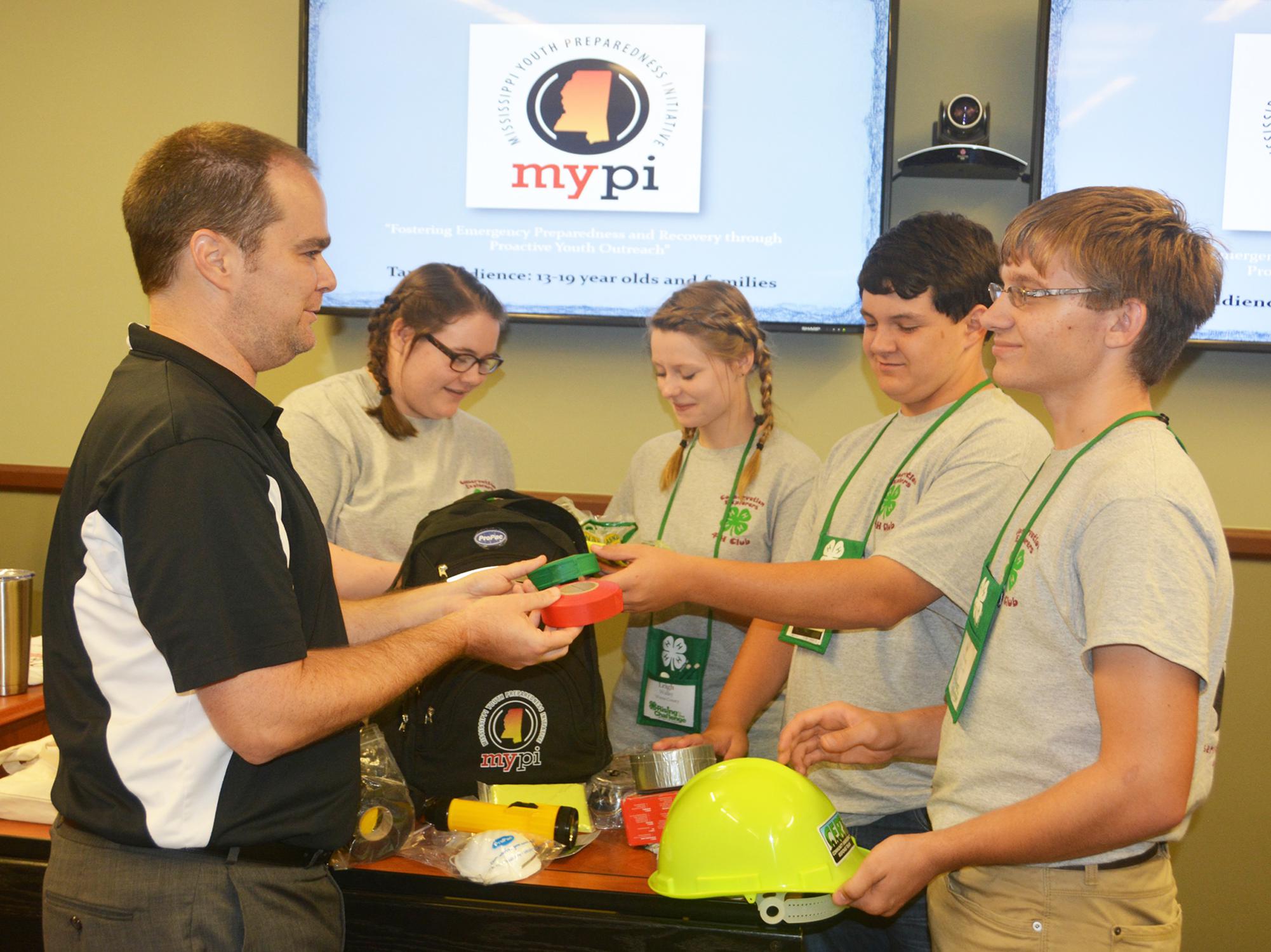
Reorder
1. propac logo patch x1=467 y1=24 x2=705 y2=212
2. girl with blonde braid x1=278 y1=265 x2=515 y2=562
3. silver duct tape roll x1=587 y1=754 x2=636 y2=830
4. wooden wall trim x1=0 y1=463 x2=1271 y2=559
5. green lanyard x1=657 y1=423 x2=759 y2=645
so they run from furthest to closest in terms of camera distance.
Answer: propac logo patch x1=467 y1=24 x2=705 y2=212, wooden wall trim x1=0 y1=463 x2=1271 y2=559, green lanyard x1=657 y1=423 x2=759 y2=645, girl with blonde braid x1=278 y1=265 x2=515 y2=562, silver duct tape roll x1=587 y1=754 x2=636 y2=830

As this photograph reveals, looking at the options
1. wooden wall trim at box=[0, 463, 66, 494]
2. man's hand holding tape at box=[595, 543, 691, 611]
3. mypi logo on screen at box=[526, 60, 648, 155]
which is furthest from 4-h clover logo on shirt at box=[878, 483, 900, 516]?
wooden wall trim at box=[0, 463, 66, 494]

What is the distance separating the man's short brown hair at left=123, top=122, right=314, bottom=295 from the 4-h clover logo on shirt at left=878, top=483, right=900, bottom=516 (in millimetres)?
1198

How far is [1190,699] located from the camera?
1240 millimetres

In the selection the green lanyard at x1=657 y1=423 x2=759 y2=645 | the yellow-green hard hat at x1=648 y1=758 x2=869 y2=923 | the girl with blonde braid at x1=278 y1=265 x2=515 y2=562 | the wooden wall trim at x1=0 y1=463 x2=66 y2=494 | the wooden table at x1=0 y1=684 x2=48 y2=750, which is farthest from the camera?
the wooden wall trim at x1=0 y1=463 x2=66 y2=494

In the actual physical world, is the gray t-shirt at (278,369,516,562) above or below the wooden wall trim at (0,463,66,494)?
above

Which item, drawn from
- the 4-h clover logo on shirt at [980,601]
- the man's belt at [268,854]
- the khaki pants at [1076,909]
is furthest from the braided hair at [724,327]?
the man's belt at [268,854]

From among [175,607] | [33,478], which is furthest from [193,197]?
[33,478]

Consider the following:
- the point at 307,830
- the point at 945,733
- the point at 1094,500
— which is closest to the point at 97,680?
the point at 307,830

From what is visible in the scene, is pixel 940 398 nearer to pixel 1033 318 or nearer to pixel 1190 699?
pixel 1033 318

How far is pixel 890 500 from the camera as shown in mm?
2018

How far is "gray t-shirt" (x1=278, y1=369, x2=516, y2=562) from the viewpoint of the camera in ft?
7.60

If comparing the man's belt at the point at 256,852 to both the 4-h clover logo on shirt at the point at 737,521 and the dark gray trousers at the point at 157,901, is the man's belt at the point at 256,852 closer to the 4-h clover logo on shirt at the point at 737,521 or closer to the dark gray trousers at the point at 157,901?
the dark gray trousers at the point at 157,901

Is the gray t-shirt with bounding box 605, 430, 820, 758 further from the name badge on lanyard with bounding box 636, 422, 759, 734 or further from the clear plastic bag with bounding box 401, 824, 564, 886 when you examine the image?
the clear plastic bag with bounding box 401, 824, 564, 886

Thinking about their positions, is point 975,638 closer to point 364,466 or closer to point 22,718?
point 364,466
